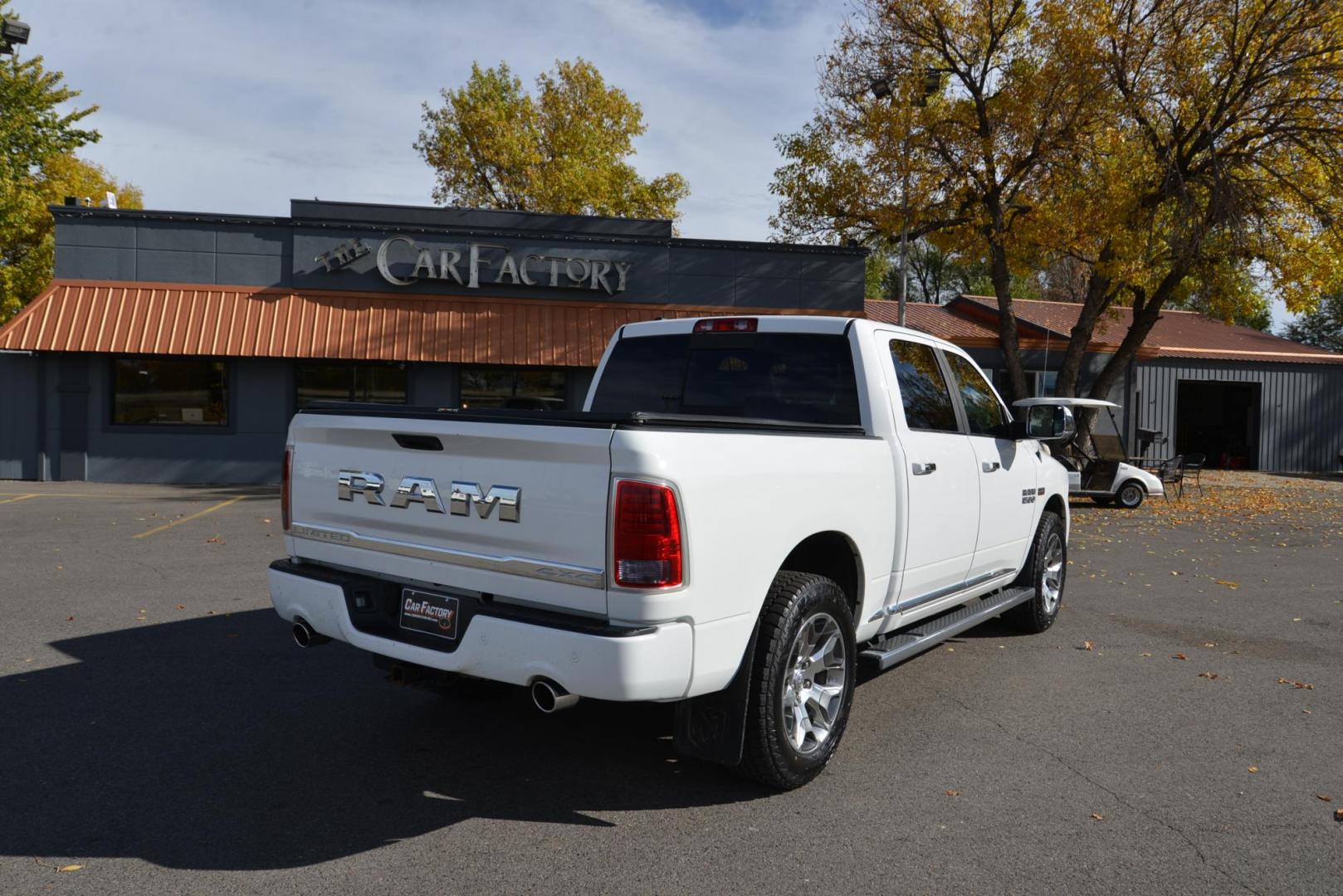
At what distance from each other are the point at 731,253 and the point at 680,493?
1780 cm

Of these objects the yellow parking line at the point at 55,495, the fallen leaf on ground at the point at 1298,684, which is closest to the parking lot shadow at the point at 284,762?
the fallen leaf on ground at the point at 1298,684

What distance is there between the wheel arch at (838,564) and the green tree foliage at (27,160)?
24.6 meters

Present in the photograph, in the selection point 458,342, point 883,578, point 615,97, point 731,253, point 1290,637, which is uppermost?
point 615,97

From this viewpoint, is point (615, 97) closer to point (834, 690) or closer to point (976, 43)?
point (976, 43)

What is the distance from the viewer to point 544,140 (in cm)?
4119

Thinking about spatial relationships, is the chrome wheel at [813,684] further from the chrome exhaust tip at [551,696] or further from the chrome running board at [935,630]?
the chrome exhaust tip at [551,696]

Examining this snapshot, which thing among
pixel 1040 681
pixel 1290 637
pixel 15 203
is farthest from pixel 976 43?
pixel 15 203

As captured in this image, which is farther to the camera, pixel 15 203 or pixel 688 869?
pixel 15 203

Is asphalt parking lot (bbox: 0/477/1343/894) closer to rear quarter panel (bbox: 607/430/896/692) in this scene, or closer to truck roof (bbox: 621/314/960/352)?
rear quarter panel (bbox: 607/430/896/692)

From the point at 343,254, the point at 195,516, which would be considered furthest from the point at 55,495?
the point at 343,254

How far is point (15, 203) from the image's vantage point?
23.4 m

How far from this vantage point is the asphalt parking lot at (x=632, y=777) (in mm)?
3445

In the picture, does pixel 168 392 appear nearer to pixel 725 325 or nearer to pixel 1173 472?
pixel 725 325

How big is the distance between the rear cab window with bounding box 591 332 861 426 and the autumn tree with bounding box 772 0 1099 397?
15.4 meters
